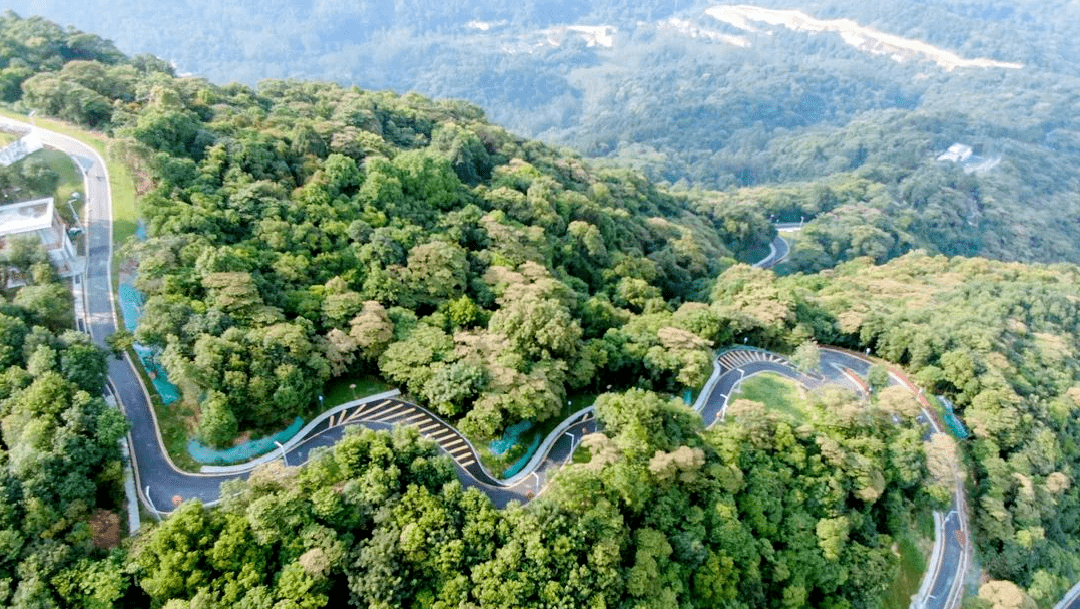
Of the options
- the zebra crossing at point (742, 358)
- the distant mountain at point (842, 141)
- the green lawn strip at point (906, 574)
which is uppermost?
the zebra crossing at point (742, 358)

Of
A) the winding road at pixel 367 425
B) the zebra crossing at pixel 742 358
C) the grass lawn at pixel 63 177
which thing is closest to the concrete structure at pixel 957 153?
the winding road at pixel 367 425

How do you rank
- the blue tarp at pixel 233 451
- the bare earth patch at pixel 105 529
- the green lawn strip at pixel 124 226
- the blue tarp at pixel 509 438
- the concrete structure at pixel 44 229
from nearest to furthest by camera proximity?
1. the bare earth patch at pixel 105 529
2. the blue tarp at pixel 233 451
3. the green lawn strip at pixel 124 226
4. the blue tarp at pixel 509 438
5. the concrete structure at pixel 44 229

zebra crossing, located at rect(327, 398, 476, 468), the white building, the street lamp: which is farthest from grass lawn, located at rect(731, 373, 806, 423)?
the white building

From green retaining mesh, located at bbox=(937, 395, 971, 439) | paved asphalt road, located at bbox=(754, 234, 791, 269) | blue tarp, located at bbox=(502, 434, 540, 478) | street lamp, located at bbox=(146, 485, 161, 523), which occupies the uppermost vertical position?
street lamp, located at bbox=(146, 485, 161, 523)

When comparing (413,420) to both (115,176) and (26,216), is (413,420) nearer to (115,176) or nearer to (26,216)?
(26,216)

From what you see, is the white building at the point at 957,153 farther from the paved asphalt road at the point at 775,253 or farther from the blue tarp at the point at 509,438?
the blue tarp at the point at 509,438

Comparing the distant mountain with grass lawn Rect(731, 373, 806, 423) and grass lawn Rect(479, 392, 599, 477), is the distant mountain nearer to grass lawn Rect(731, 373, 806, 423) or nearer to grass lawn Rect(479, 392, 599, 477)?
grass lawn Rect(731, 373, 806, 423)

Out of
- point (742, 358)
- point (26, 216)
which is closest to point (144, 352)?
point (26, 216)
